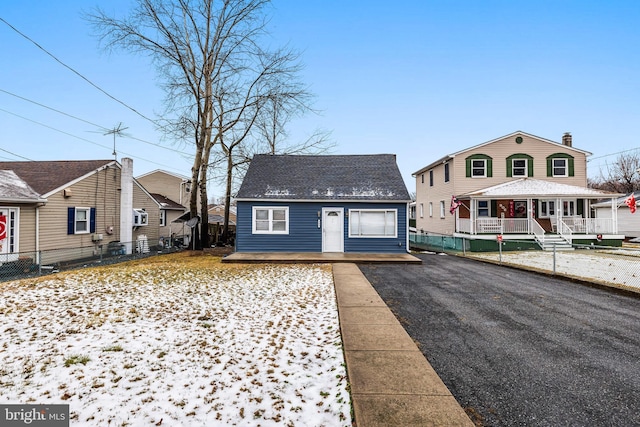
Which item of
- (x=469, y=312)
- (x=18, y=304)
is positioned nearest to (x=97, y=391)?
(x=18, y=304)

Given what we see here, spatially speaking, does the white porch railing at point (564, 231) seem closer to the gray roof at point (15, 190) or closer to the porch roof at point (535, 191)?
the porch roof at point (535, 191)

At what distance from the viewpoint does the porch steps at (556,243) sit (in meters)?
17.0

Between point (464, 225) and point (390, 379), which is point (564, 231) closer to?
point (464, 225)

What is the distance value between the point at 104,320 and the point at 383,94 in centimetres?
2410

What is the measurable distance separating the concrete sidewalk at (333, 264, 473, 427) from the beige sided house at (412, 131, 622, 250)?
1573 cm

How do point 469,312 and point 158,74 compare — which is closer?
point 469,312

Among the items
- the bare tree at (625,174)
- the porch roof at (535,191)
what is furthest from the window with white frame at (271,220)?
the bare tree at (625,174)

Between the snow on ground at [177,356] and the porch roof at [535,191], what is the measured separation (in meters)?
15.6

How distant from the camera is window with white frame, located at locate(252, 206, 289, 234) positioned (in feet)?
47.8

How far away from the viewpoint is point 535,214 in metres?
19.6

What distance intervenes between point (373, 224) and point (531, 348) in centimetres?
1066

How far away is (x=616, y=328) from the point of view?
4.87m

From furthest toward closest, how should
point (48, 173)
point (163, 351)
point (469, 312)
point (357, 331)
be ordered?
point (48, 173) → point (469, 312) → point (357, 331) → point (163, 351)

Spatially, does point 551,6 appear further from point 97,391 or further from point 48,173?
point 48,173
